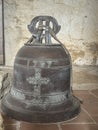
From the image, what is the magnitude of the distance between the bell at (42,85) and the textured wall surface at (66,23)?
1.08 m

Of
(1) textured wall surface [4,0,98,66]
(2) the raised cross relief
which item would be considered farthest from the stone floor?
(2) the raised cross relief

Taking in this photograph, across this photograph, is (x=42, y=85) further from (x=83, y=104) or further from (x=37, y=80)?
(x=83, y=104)

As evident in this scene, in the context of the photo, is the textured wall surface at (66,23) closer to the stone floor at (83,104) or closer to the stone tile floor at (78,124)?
the stone floor at (83,104)

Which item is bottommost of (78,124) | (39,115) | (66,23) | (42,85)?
(78,124)

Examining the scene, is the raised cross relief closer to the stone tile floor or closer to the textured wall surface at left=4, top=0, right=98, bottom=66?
the stone tile floor

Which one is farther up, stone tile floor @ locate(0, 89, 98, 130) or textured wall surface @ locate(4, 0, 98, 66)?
textured wall surface @ locate(4, 0, 98, 66)

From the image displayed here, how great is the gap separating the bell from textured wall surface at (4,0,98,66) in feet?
3.53

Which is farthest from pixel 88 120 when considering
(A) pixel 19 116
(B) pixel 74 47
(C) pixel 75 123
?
(B) pixel 74 47

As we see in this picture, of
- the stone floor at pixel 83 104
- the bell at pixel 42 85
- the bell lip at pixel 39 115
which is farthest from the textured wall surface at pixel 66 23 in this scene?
the bell lip at pixel 39 115

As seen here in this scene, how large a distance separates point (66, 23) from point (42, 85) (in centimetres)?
156

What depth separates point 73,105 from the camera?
101 inches

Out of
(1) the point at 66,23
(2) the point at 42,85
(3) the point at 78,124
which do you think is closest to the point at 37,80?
(2) the point at 42,85

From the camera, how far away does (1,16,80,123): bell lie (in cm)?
235

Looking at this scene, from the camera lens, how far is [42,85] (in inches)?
93.1
